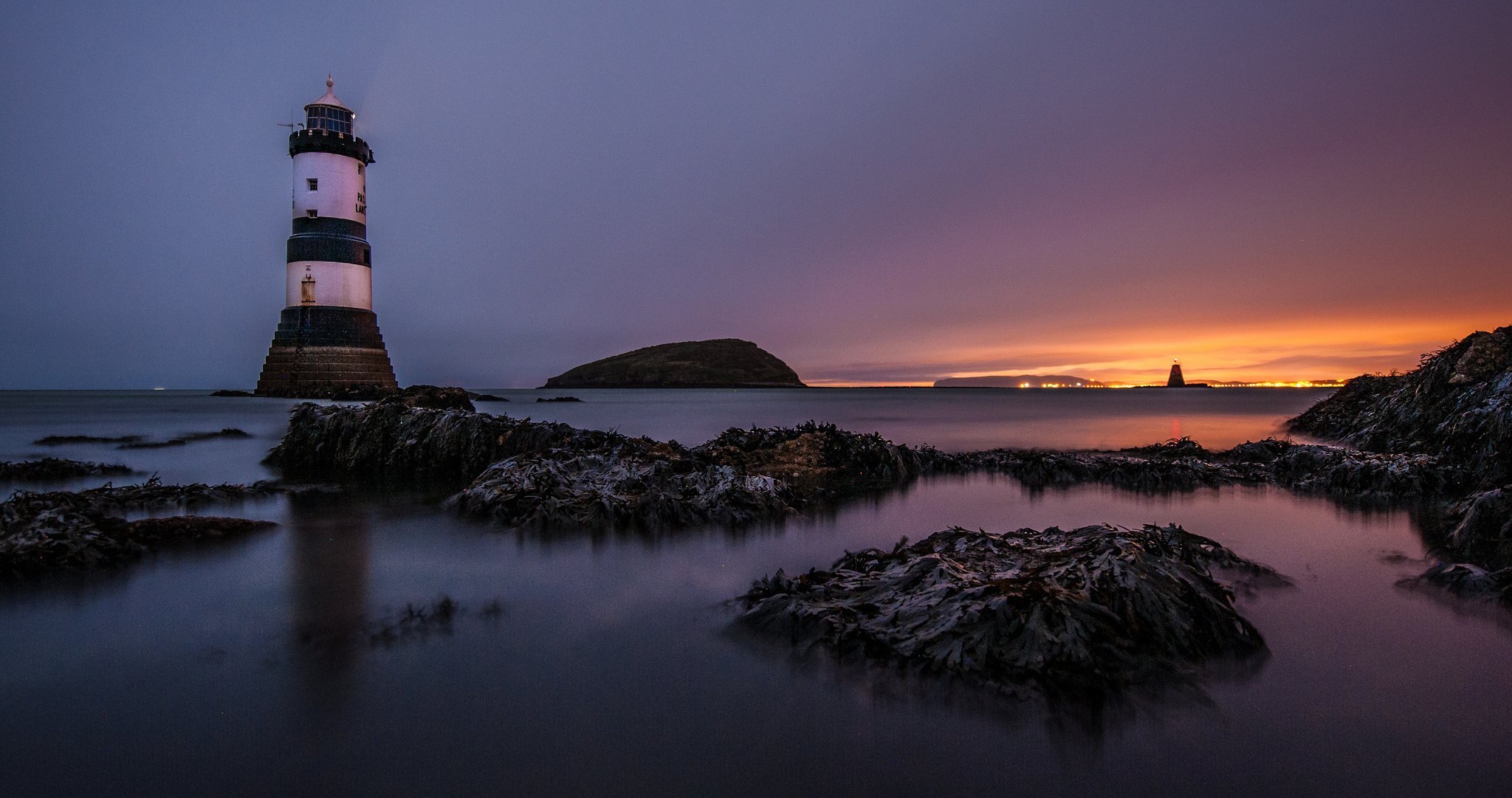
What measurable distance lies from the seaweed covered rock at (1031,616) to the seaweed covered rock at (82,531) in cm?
513

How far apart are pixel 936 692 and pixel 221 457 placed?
15360 mm

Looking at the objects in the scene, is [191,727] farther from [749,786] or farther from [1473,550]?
[1473,550]

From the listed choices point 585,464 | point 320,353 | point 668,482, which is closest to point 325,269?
point 320,353

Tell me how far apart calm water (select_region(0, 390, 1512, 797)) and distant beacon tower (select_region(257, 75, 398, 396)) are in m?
40.7

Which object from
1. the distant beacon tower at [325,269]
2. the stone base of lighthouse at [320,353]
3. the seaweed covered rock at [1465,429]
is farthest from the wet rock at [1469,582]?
the distant beacon tower at [325,269]

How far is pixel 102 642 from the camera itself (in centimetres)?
383

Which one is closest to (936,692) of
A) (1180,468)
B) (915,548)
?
(915,548)

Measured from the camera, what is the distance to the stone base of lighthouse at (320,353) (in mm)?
39844

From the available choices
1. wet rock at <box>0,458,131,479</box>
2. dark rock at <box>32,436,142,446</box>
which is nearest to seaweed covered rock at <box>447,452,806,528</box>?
wet rock at <box>0,458,131,479</box>

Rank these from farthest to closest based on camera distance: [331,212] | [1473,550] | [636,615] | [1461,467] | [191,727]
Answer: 1. [331,212]
2. [1461,467]
3. [1473,550]
4. [636,615]
5. [191,727]

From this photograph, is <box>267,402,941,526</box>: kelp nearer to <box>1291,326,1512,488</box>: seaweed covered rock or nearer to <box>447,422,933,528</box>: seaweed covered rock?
<box>447,422,933,528</box>: seaweed covered rock

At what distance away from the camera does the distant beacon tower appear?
39531 mm

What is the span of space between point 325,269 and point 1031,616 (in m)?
46.0

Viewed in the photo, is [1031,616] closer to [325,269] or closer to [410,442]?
[410,442]
